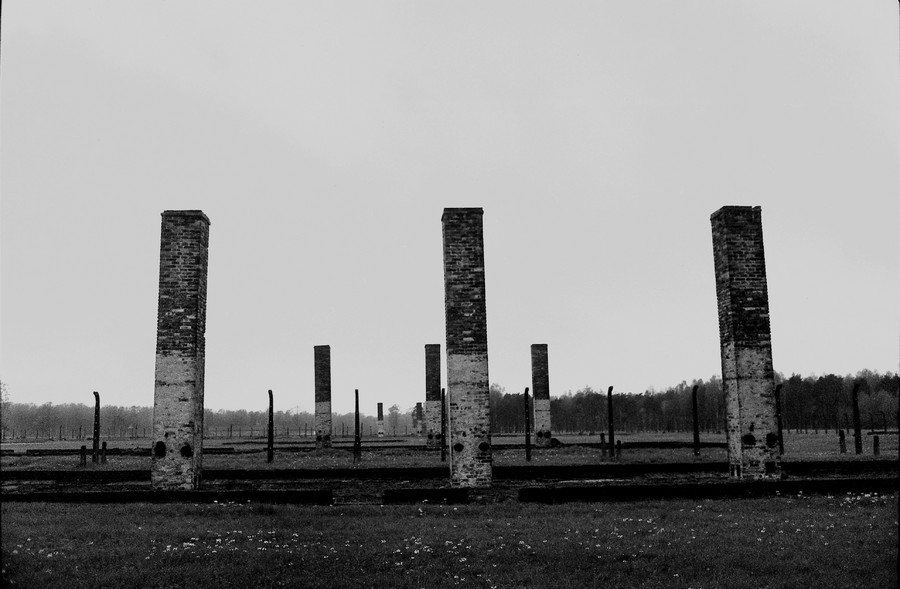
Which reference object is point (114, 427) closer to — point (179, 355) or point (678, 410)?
point (678, 410)

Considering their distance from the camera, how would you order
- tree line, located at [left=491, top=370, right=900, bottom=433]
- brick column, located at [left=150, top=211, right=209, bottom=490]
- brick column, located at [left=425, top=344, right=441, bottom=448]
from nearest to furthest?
brick column, located at [left=150, top=211, right=209, bottom=490] < brick column, located at [left=425, top=344, right=441, bottom=448] < tree line, located at [left=491, top=370, right=900, bottom=433]

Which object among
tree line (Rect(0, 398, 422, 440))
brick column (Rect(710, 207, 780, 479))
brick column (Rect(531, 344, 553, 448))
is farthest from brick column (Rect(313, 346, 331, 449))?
brick column (Rect(710, 207, 780, 479))

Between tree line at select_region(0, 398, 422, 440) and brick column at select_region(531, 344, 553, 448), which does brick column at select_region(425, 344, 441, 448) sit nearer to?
brick column at select_region(531, 344, 553, 448)

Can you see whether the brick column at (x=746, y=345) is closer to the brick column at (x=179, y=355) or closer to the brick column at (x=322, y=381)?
the brick column at (x=179, y=355)

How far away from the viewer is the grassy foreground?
253 inches

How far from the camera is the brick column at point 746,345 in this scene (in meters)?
13.1

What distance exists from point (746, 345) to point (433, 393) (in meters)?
19.3

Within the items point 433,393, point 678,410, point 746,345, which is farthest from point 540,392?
point 678,410

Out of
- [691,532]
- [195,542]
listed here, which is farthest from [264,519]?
[691,532]

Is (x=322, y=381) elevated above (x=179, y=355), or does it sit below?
below

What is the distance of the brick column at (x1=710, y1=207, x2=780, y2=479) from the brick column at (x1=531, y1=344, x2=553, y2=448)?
1639 cm

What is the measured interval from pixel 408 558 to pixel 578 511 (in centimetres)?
338

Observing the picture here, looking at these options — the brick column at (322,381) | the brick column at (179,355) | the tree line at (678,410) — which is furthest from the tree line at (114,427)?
the brick column at (179,355)

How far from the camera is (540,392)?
30906mm
